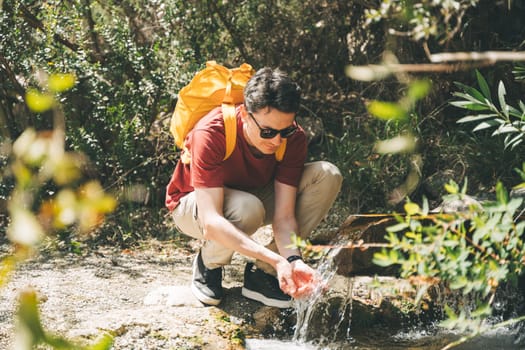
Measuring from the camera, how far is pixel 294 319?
360cm

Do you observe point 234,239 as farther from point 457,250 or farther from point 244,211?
point 457,250

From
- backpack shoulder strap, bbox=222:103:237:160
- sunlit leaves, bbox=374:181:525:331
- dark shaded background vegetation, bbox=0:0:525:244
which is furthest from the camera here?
dark shaded background vegetation, bbox=0:0:525:244

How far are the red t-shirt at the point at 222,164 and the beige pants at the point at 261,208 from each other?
0.07 meters

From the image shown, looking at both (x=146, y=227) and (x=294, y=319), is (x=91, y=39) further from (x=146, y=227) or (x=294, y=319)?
(x=294, y=319)

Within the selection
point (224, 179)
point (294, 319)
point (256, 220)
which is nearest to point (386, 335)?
point (294, 319)

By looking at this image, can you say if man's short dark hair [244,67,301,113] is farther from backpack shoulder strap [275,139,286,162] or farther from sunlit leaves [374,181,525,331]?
sunlit leaves [374,181,525,331]

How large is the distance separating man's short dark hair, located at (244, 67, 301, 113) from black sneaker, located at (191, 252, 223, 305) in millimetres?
832

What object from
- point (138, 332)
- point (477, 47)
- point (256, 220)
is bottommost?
point (138, 332)

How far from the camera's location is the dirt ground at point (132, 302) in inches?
124

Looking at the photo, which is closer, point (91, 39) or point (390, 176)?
point (390, 176)

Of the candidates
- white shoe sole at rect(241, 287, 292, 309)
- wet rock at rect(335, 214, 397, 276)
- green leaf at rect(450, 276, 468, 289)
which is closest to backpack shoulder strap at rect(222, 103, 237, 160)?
white shoe sole at rect(241, 287, 292, 309)

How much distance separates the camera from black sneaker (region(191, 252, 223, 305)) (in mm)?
3527

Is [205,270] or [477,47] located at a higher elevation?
[477,47]

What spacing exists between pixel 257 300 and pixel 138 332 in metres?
0.70
